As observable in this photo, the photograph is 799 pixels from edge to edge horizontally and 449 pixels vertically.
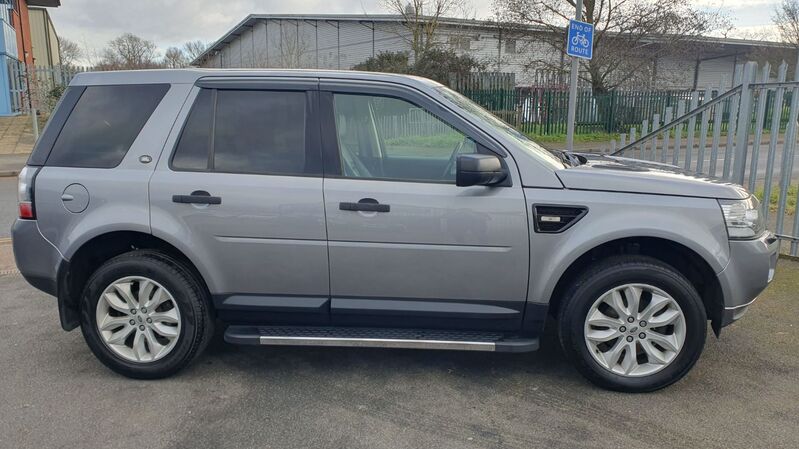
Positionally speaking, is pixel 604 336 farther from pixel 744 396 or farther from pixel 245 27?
pixel 245 27

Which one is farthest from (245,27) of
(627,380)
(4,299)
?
(627,380)

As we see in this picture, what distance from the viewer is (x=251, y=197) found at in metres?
3.55

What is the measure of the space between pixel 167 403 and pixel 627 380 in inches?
106

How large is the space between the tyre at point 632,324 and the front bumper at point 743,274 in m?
0.18

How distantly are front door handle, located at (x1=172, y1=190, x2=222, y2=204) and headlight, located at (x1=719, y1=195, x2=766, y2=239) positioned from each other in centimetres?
296

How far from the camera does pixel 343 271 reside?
3574 mm

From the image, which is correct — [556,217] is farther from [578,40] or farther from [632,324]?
[578,40]

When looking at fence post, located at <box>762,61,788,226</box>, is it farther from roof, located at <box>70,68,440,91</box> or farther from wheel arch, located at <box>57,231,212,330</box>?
wheel arch, located at <box>57,231,212,330</box>

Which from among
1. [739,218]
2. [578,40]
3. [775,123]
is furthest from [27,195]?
[578,40]

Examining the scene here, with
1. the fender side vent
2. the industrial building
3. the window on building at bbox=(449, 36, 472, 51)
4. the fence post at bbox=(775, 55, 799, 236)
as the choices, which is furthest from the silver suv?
the window on building at bbox=(449, 36, 472, 51)

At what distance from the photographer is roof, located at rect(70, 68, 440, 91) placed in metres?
3.71

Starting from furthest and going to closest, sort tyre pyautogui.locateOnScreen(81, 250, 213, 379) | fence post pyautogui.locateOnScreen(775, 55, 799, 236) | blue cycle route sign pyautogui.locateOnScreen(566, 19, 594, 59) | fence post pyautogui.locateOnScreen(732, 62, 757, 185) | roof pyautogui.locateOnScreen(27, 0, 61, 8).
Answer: roof pyautogui.locateOnScreen(27, 0, 61, 8)
blue cycle route sign pyautogui.locateOnScreen(566, 19, 594, 59)
fence post pyautogui.locateOnScreen(732, 62, 757, 185)
fence post pyautogui.locateOnScreen(775, 55, 799, 236)
tyre pyautogui.locateOnScreen(81, 250, 213, 379)

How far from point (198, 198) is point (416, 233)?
4.32ft

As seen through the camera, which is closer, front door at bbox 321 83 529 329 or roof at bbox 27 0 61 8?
front door at bbox 321 83 529 329
